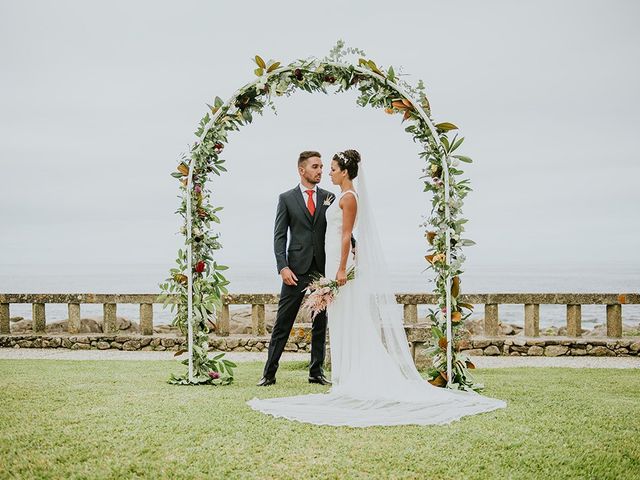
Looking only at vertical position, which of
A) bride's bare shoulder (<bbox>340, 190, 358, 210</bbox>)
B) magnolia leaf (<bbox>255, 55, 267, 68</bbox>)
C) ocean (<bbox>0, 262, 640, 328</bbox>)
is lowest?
ocean (<bbox>0, 262, 640, 328</bbox>)

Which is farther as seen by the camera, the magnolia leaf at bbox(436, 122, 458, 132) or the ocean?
the ocean

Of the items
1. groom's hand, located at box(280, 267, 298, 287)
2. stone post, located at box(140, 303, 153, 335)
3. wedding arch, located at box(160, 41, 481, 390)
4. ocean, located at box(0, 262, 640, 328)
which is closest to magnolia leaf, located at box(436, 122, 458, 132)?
wedding arch, located at box(160, 41, 481, 390)

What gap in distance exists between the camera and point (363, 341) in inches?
234

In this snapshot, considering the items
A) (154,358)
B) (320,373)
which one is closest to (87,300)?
(154,358)

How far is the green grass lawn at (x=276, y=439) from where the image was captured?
12.9 feet

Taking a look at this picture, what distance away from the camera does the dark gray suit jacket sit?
6562 mm

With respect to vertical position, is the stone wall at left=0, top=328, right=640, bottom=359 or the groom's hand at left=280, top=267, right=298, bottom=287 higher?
the groom's hand at left=280, top=267, right=298, bottom=287

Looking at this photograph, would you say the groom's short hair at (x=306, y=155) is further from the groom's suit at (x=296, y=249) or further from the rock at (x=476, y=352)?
the rock at (x=476, y=352)

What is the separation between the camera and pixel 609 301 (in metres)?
9.86

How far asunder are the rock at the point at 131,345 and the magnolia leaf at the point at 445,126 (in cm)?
676

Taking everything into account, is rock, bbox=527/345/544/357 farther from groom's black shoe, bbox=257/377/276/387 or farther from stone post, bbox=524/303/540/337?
groom's black shoe, bbox=257/377/276/387

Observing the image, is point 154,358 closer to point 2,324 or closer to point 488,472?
point 2,324

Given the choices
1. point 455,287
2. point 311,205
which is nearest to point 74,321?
point 311,205

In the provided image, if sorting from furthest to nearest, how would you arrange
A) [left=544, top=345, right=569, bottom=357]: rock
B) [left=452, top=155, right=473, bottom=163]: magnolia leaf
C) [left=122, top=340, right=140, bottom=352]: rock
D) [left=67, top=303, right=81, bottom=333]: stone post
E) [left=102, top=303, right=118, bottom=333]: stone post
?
1. [left=67, top=303, right=81, bottom=333]: stone post
2. [left=102, top=303, right=118, bottom=333]: stone post
3. [left=122, top=340, right=140, bottom=352]: rock
4. [left=544, top=345, right=569, bottom=357]: rock
5. [left=452, top=155, right=473, bottom=163]: magnolia leaf
